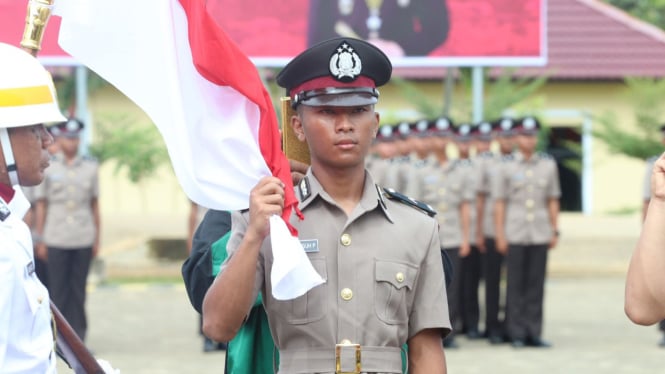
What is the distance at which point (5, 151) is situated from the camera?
11.1ft

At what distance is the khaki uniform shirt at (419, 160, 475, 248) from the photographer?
40.0 feet

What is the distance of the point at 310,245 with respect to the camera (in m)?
3.56

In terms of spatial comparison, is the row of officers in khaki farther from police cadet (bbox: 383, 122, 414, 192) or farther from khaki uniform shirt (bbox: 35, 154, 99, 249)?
khaki uniform shirt (bbox: 35, 154, 99, 249)

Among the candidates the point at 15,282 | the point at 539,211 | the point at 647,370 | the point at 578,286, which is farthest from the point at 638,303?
the point at 578,286

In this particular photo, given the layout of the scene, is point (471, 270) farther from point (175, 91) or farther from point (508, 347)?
Result: point (175, 91)

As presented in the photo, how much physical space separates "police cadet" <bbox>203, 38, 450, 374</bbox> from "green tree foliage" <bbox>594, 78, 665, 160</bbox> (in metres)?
20.8

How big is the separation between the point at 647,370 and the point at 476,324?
107 inches

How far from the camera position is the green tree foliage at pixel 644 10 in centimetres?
3319

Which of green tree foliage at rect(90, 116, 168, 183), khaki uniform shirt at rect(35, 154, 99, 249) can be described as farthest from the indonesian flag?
green tree foliage at rect(90, 116, 168, 183)

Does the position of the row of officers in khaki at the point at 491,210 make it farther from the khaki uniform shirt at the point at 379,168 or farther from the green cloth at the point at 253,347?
the green cloth at the point at 253,347

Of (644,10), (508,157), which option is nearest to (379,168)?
(508,157)

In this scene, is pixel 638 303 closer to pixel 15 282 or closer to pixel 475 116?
pixel 15 282

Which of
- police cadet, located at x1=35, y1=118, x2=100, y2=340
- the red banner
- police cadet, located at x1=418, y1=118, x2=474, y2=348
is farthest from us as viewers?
the red banner

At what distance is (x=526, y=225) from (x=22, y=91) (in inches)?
343
